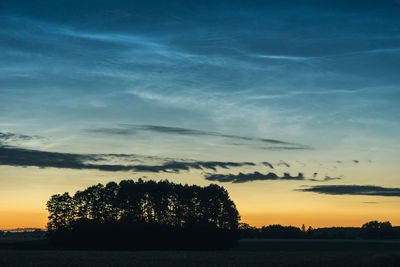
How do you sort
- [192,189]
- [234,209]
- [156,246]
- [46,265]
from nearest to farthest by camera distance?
[46,265], [156,246], [234,209], [192,189]

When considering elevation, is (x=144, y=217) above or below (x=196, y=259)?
above

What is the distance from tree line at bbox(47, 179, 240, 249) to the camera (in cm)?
10406

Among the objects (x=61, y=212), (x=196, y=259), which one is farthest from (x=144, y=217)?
(x=196, y=259)

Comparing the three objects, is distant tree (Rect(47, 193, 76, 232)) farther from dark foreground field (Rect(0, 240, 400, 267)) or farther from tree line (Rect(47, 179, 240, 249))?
dark foreground field (Rect(0, 240, 400, 267))

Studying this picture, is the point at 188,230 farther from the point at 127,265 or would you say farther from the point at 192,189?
the point at 127,265

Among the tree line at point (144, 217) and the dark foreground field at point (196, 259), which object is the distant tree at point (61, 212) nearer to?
the tree line at point (144, 217)

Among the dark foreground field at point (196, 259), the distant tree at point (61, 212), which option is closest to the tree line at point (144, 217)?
the distant tree at point (61, 212)

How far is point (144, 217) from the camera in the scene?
12319 centimetres

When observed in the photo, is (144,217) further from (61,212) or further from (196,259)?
(196,259)

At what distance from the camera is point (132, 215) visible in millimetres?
121750

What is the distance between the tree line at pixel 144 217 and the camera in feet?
341

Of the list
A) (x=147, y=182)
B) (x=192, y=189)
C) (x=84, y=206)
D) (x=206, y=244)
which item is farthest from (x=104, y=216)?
(x=206, y=244)

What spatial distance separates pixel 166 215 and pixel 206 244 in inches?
829

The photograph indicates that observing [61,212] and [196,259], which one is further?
[61,212]
